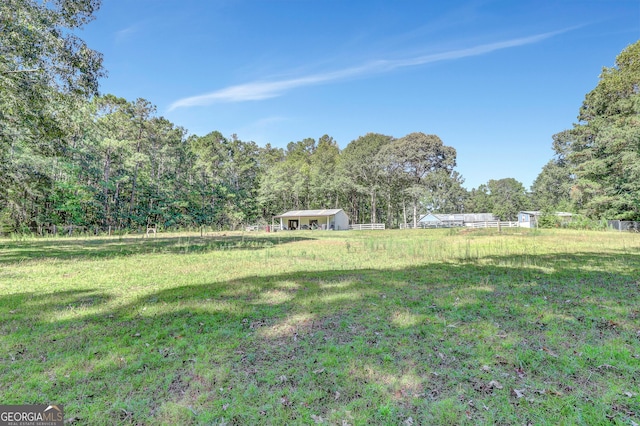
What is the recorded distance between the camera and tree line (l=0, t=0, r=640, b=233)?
9.31 m

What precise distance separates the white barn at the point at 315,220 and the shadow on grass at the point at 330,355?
3306cm

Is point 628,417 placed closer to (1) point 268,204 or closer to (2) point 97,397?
(2) point 97,397

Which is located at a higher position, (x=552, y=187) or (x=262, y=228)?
(x=552, y=187)

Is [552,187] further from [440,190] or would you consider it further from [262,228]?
[262,228]

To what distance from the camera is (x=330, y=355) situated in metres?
3.27

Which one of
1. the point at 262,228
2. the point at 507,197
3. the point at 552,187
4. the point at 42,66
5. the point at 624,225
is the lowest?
the point at 262,228

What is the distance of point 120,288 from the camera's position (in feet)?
20.4

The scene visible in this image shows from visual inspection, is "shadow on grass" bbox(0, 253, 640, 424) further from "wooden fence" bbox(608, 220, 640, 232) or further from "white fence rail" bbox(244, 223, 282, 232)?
"white fence rail" bbox(244, 223, 282, 232)

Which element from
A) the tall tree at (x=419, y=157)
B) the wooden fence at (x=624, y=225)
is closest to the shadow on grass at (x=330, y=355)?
the wooden fence at (x=624, y=225)

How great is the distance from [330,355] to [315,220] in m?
37.6

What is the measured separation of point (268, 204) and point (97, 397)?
44451 mm

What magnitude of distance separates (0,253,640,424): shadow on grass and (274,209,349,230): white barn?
3306 cm

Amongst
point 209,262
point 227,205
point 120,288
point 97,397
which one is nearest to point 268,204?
point 227,205

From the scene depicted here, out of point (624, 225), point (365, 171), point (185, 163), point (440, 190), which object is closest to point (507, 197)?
point (440, 190)
